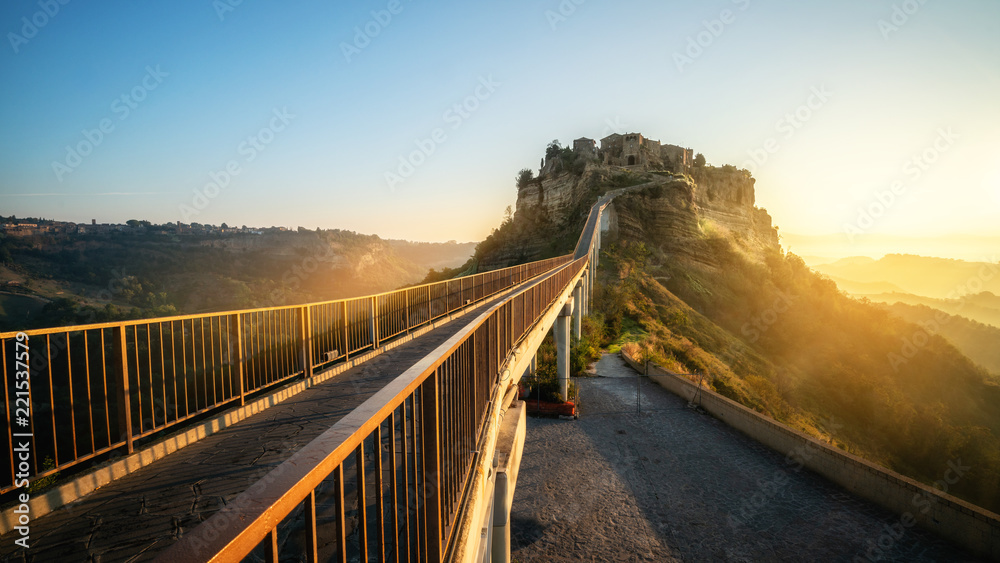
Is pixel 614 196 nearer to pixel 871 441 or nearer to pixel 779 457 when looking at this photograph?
pixel 871 441

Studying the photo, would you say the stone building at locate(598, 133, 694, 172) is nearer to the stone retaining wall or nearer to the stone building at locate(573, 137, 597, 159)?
the stone building at locate(573, 137, 597, 159)

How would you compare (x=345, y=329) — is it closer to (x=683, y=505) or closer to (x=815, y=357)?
(x=683, y=505)

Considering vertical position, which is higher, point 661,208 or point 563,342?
point 661,208

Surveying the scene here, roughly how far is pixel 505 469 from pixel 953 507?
9412 mm

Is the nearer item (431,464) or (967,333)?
(431,464)

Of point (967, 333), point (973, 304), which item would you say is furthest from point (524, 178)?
point (973, 304)

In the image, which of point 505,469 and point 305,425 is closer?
point 305,425

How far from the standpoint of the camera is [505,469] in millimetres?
5348

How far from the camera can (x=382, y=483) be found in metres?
2.22

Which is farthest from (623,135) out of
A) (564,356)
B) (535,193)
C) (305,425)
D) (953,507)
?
(305,425)

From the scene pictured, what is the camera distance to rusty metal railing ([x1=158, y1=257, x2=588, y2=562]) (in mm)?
883

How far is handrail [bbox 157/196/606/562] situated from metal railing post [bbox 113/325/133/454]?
→ 6.92ft

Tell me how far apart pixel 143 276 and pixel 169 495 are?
93.3 m

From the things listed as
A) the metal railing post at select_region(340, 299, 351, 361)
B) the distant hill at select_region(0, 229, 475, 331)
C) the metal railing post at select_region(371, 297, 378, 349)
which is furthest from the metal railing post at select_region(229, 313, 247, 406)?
the distant hill at select_region(0, 229, 475, 331)
